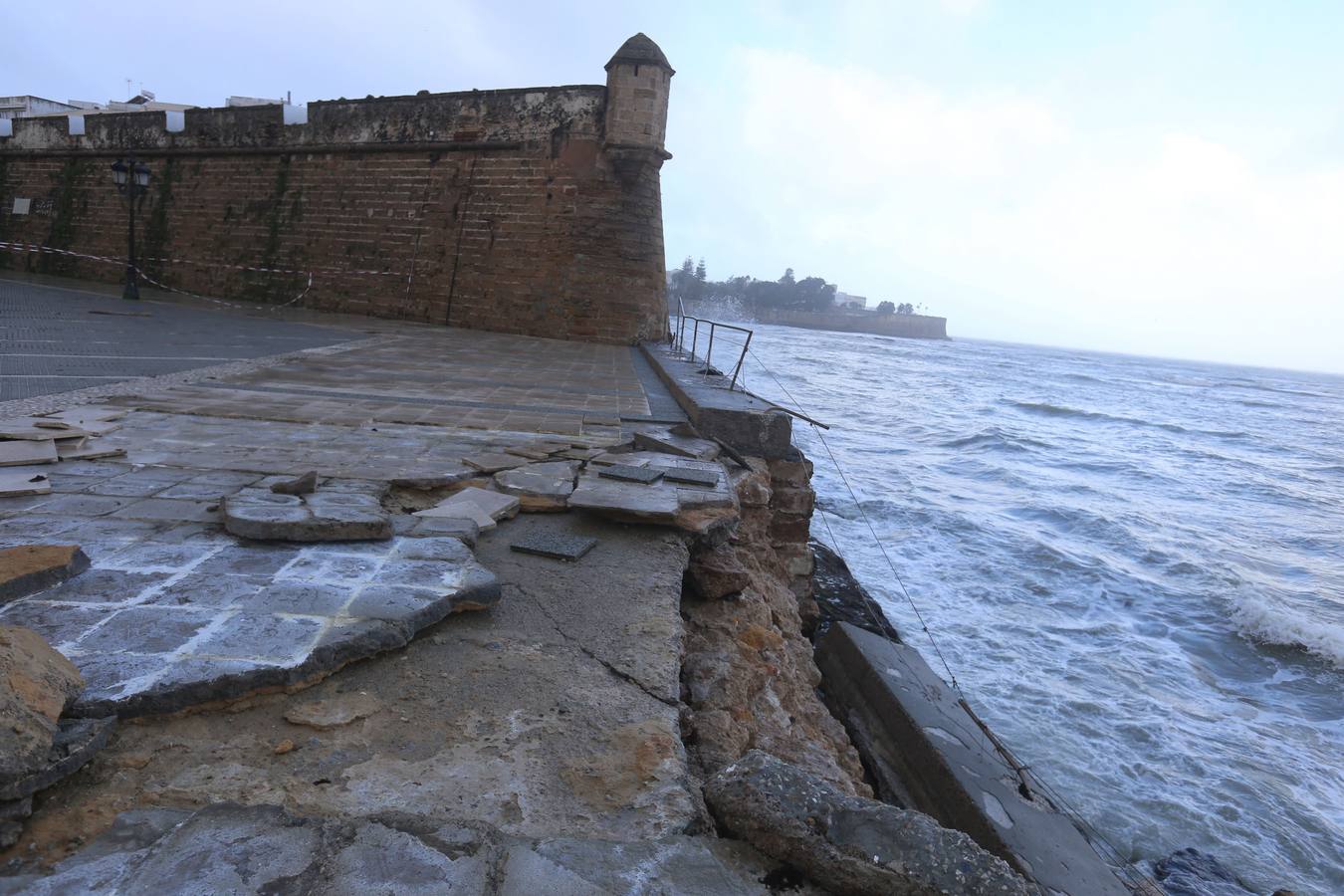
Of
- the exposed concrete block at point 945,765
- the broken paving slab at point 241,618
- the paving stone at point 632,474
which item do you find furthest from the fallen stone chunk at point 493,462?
the exposed concrete block at point 945,765

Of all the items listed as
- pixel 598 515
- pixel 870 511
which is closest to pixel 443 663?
pixel 598 515

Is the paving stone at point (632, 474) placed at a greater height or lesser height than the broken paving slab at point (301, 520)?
greater

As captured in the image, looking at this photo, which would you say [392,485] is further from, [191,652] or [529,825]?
[529,825]

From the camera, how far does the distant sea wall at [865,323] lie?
11444cm

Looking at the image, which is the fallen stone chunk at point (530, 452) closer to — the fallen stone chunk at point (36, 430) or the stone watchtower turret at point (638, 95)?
the fallen stone chunk at point (36, 430)

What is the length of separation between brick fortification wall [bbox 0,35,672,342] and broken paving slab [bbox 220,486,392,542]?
11.8 metres

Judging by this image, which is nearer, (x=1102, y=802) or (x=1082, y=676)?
(x=1102, y=802)

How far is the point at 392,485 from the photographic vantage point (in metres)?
3.93

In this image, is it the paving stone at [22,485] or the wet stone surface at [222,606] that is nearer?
the wet stone surface at [222,606]

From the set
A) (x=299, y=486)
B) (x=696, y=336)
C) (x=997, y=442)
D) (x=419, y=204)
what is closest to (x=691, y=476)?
(x=299, y=486)

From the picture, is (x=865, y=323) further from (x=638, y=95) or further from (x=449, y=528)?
(x=449, y=528)

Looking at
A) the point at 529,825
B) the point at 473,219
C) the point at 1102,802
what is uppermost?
the point at 473,219

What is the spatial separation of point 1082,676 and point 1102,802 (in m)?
2.00

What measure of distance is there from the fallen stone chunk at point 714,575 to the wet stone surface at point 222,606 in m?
1.21
